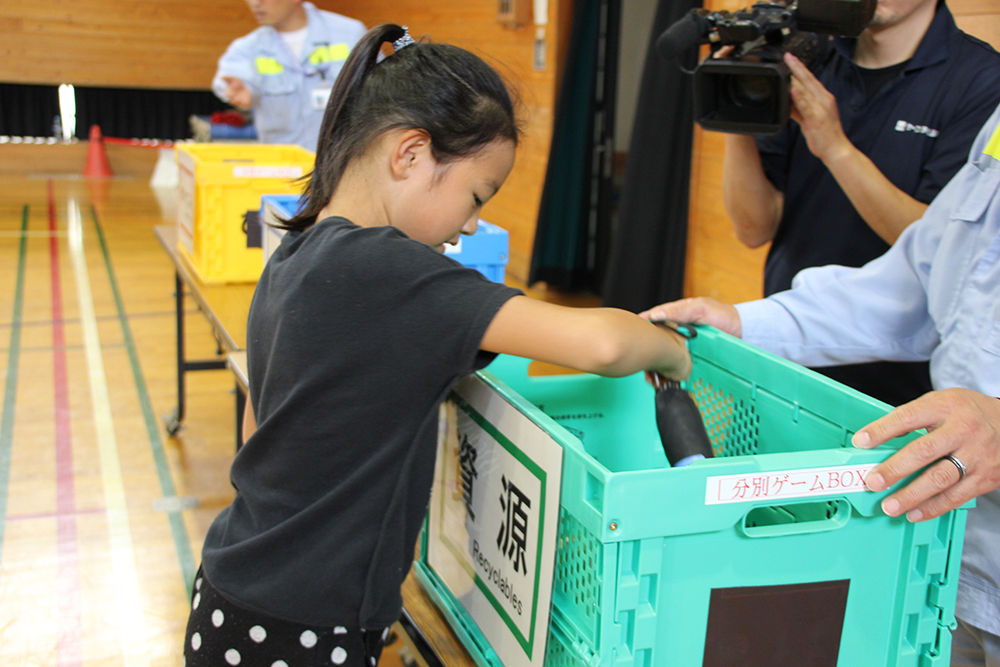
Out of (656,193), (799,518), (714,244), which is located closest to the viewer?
(799,518)

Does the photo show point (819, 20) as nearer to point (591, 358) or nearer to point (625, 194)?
point (591, 358)

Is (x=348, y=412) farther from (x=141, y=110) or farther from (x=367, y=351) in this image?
(x=141, y=110)

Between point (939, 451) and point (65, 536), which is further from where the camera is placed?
point (65, 536)

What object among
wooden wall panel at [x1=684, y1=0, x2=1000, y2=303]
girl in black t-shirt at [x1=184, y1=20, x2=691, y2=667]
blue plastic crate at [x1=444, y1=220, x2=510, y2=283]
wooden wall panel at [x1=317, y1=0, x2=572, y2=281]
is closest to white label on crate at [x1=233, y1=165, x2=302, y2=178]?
blue plastic crate at [x1=444, y1=220, x2=510, y2=283]

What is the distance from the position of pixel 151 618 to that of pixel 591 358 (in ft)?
5.96

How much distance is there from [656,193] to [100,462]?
2571 millimetres

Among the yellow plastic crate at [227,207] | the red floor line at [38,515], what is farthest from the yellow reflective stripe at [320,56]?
the red floor line at [38,515]

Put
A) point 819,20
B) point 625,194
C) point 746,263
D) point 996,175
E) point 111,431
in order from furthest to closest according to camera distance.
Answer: point 625,194 < point 746,263 < point 111,431 < point 819,20 < point 996,175

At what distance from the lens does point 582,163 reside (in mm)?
5148

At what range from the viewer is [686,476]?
27.3 inches

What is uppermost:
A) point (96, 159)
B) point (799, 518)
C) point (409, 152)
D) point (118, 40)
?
point (118, 40)

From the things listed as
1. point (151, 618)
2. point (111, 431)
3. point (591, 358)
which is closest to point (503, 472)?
point (591, 358)

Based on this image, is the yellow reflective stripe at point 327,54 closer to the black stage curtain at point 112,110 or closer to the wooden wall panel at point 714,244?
the wooden wall panel at point 714,244

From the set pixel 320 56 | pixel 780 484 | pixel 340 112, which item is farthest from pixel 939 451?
pixel 320 56
